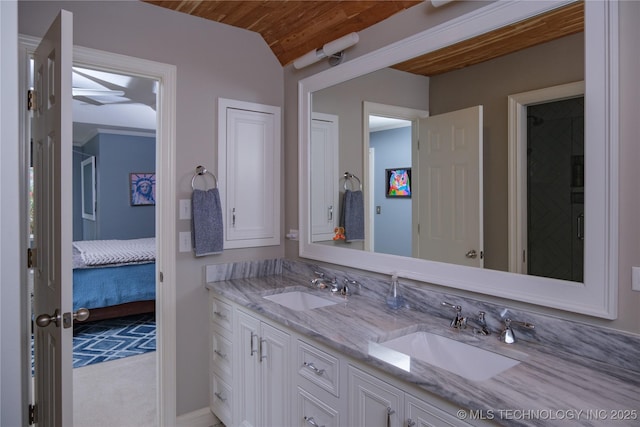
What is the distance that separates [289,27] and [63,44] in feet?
4.70

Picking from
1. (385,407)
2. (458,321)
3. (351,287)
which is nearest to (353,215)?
(351,287)

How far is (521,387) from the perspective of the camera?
115cm

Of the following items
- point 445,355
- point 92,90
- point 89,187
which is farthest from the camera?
point 89,187

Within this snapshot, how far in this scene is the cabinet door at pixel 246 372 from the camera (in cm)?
208

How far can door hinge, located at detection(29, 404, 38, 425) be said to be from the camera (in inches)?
78.0

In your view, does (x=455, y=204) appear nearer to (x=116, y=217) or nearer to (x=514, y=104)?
(x=514, y=104)

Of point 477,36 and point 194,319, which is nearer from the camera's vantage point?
point 477,36

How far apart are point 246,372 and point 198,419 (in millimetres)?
679

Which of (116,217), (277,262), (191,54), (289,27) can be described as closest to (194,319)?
(277,262)

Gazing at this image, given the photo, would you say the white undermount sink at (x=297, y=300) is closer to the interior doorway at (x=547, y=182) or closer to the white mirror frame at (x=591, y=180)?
the white mirror frame at (x=591, y=180)

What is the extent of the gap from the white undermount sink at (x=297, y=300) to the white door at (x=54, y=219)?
1.07m

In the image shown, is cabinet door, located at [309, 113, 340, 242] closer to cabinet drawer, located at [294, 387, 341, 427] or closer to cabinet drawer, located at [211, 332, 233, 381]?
cabinet drawer, located at [211, 332, 233, 381]

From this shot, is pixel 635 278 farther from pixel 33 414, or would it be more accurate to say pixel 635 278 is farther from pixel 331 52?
pixel 33 414

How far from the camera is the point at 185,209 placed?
250cm
